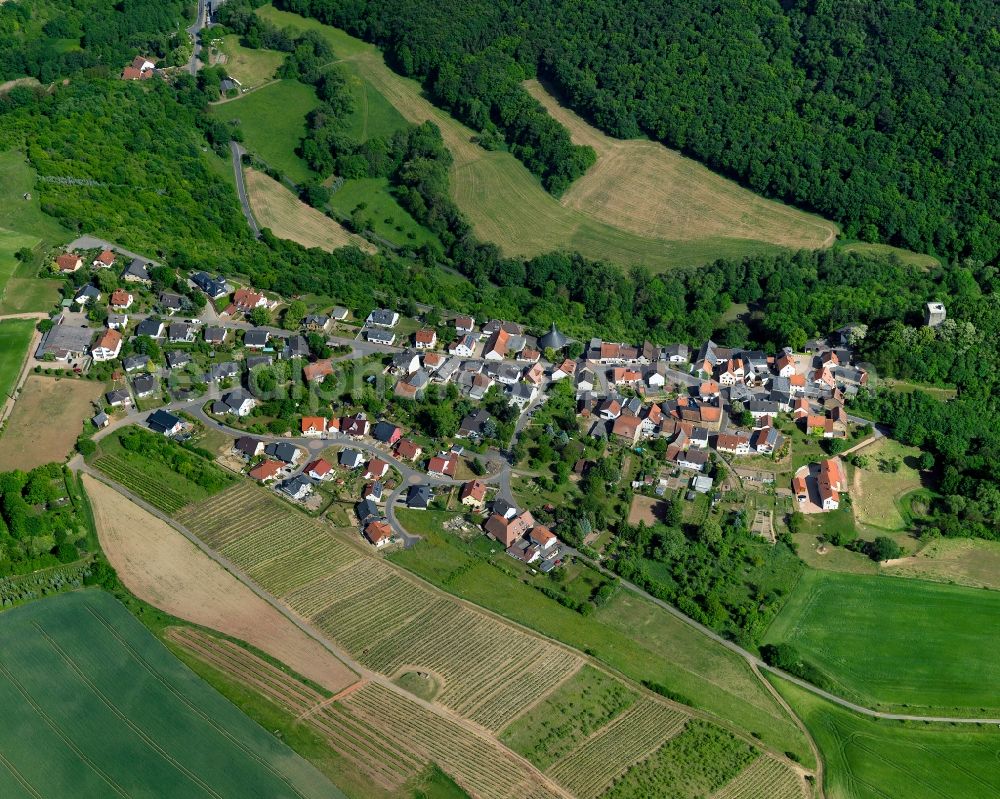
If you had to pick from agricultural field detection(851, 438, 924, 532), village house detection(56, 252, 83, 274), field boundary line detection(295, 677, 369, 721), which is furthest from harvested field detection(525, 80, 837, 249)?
field boundary line detection(295, 677, 369, 721)

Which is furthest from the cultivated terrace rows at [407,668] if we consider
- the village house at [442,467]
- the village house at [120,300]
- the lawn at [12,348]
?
the village house at [120,300]

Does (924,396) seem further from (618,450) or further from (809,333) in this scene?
(618,450)

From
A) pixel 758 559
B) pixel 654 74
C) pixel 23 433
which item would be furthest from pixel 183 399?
pixel 654 74

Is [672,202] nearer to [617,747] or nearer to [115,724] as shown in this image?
[617,747]

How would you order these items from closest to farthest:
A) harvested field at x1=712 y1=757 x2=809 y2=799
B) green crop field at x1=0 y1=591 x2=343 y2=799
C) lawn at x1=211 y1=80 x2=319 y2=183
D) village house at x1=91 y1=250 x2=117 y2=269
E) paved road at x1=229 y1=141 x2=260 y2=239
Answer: green crop field at x1=0 y1=591 x2=343 y2=799, harvested field at x1=712 y1=757 x2=809 y2=799, village house at x1=91 y1=250 x2=117 y2=269, paved road at x1=229 y1=141 x2=260 y2=239, lawn at x1=211 y1=80 x2=319 y2=183

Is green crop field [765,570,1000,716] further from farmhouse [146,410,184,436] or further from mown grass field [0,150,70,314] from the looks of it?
mown grass field [0,150,70,314]

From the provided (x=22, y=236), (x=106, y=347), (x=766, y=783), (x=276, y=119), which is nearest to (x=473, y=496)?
(x=766, y=783)

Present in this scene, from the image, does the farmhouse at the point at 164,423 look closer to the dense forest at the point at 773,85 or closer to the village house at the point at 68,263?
the village house at the point at 68,263
